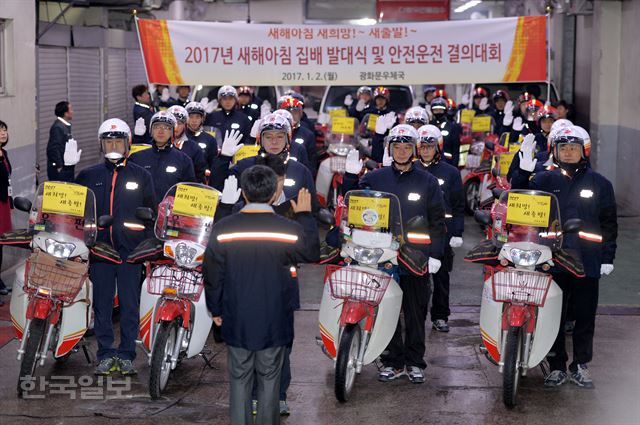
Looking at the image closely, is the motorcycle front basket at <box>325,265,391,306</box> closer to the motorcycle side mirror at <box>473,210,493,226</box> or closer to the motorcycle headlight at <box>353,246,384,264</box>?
the motorcycle headlight at <box>353,246,384,264</box>

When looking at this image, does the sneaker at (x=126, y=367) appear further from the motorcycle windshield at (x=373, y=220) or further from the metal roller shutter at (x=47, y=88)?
the metal roller shutter at (x=47, y=88)

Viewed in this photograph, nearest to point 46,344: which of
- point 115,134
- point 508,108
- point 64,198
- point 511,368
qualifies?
point 64,198

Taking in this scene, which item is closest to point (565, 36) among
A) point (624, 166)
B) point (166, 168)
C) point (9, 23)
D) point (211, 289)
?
point (624, 166)

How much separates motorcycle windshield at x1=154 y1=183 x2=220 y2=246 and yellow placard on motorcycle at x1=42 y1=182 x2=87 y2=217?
0.62 meters


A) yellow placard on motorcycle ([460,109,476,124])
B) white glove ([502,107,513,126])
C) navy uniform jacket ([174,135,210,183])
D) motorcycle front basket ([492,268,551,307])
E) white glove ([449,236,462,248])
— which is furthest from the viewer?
yellow placard on motorcycle ([460,109,476,124])

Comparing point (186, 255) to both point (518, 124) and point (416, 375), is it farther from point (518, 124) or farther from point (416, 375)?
point (518, 124)

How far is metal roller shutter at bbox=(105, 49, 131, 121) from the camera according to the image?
23.8m

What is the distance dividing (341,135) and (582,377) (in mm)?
9288

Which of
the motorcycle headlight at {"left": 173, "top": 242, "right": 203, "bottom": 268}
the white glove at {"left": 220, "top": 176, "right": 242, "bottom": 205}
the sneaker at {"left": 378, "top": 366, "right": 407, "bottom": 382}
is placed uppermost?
Result: the white glove at {"left": 220, "top": 176, "right": 242, "bottom": 205}

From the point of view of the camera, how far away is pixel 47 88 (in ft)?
62.3

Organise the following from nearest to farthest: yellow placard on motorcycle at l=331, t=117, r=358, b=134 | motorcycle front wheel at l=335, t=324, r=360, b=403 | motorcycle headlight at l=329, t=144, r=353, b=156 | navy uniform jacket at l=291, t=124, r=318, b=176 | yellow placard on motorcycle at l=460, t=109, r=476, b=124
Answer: motorcycle front wheel at l=335, t=324, r=360, b=403, navy uniform jacket at l=291, t=124, r=318, b=176, motorcycle headlight at l=329, t=144, r=353, b=156, yellow placard on motorcycle at l=331, t=117, r=358, b=134, yellow placard on motorcycle at l=460, t=109, r=476, b=124

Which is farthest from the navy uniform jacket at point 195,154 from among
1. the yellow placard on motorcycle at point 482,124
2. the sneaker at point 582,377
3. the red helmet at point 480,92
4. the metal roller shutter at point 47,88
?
the red helmet at point 480,92

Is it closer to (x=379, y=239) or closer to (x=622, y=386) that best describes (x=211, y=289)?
(x=379, y=239)

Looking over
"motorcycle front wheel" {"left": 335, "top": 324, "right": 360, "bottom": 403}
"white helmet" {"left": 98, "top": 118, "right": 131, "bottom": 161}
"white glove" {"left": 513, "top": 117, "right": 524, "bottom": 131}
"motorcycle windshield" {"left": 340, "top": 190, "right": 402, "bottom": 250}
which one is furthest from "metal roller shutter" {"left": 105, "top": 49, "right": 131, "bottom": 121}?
"motorcycle front wheel" {"left": 335, "top": 324, "right": 360, "bottom": 403}
